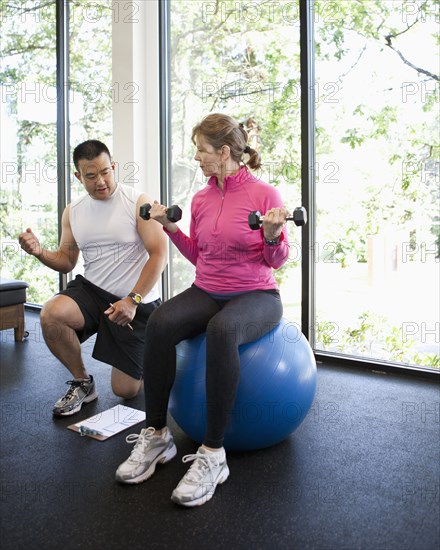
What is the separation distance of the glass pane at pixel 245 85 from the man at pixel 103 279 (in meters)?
1.02

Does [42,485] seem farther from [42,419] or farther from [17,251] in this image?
[17,251]

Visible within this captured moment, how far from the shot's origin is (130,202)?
2398 mm

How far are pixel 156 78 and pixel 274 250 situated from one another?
2.23m

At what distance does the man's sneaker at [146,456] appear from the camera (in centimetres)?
168

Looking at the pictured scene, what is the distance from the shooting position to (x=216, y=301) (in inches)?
76.5

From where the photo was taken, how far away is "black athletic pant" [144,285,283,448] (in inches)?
65.0

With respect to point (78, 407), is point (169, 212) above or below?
above

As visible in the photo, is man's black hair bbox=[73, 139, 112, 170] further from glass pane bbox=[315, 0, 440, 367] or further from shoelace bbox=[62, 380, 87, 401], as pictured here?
glass pane bbox=[315, 0, 440, 367]

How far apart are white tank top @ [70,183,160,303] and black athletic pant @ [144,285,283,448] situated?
20.3 inches

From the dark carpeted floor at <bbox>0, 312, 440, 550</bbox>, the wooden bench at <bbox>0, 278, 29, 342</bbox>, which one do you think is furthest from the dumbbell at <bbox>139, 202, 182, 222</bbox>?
the wooden bench at <bbox>0, 278, 29, 342</bbox>

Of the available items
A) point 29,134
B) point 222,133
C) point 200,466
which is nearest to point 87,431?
point 200,466

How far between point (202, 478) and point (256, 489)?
7.2 inches

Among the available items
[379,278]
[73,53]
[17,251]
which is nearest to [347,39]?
[379,278]

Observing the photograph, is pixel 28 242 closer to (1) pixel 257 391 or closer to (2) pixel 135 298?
(2) pixel 135 298
